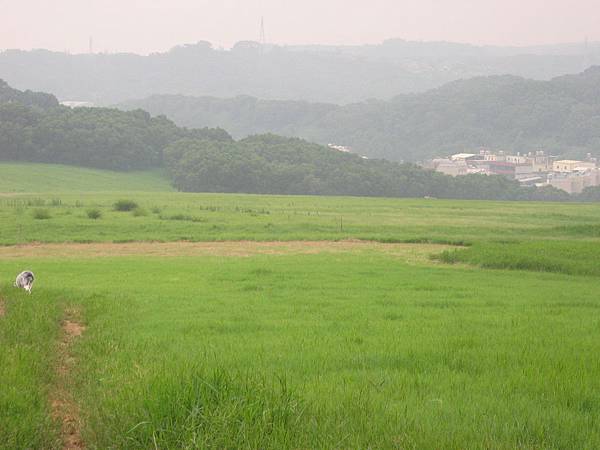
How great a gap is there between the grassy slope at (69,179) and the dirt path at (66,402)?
204ft

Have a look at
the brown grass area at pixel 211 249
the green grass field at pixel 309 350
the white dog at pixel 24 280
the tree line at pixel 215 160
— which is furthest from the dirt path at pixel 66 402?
the tree line at pixel 215 160

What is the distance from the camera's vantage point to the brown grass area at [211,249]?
96.3ft

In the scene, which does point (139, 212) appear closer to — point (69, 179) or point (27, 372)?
point (27, 372)

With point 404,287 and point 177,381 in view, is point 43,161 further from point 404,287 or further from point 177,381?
point 177,381

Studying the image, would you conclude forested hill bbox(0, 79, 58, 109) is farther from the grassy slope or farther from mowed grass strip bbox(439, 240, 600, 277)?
mowed grass strip bbox(439, 240, 600, 277)

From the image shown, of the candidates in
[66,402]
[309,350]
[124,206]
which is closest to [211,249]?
[124,206]

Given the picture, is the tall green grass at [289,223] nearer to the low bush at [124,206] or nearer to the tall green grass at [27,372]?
the low bush at [124,206]

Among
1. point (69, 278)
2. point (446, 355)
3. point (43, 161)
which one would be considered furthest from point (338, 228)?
point (43, 161)

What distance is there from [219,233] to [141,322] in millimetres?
24097

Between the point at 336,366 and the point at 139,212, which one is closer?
the point at 336,366

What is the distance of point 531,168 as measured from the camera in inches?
6093

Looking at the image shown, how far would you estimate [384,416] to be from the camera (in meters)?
7.05

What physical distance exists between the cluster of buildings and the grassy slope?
60.2 metres

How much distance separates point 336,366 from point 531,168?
154m
